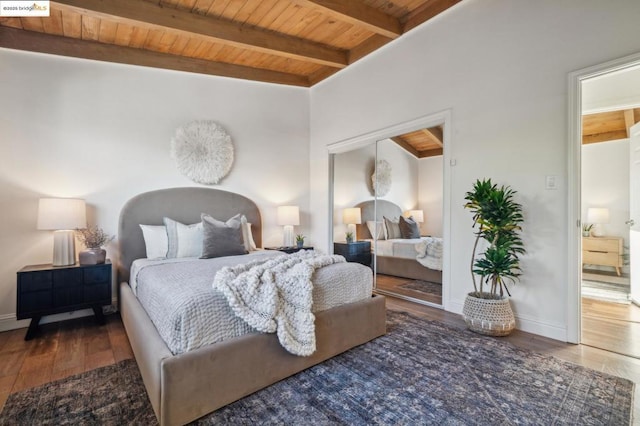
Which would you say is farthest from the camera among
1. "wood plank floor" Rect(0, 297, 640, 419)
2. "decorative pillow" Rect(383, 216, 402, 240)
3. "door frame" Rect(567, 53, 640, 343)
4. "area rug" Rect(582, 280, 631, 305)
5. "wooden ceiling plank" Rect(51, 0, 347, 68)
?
"decorative pillow" Rect(383, 216, 402, 240)

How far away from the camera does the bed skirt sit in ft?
4.78

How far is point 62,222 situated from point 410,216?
362 cm

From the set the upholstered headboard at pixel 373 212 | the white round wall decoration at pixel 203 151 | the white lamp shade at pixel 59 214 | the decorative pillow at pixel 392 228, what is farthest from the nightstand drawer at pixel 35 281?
the decorative pillow at pixel 392 228

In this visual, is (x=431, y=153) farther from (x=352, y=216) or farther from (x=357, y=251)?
(x=357, y=251)

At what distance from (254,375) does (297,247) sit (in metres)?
2.58

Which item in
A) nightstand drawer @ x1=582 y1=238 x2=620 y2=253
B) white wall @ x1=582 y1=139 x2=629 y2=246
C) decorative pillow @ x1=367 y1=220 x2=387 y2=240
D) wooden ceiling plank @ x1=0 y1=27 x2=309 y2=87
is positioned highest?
wooden ceiling plank @ x1=0 y1=27 x2=309 y2=87

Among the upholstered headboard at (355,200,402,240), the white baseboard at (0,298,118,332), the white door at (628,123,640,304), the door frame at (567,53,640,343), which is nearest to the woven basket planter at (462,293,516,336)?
the door frame at (567,53,640,343)

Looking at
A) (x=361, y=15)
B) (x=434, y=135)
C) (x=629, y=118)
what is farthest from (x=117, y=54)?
(x=629, y=118)

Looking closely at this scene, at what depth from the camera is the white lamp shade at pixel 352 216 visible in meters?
4.35

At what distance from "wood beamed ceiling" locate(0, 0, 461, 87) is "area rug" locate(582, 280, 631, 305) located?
12.8ft

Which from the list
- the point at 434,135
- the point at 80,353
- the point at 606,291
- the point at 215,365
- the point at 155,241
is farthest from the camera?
the point at 606,291

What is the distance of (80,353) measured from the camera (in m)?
2.36

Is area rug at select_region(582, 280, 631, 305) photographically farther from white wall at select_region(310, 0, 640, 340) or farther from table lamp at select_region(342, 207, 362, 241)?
table lamp at select_region(342, 207, 362, 241)

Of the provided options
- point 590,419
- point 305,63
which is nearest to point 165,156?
point 305,63
